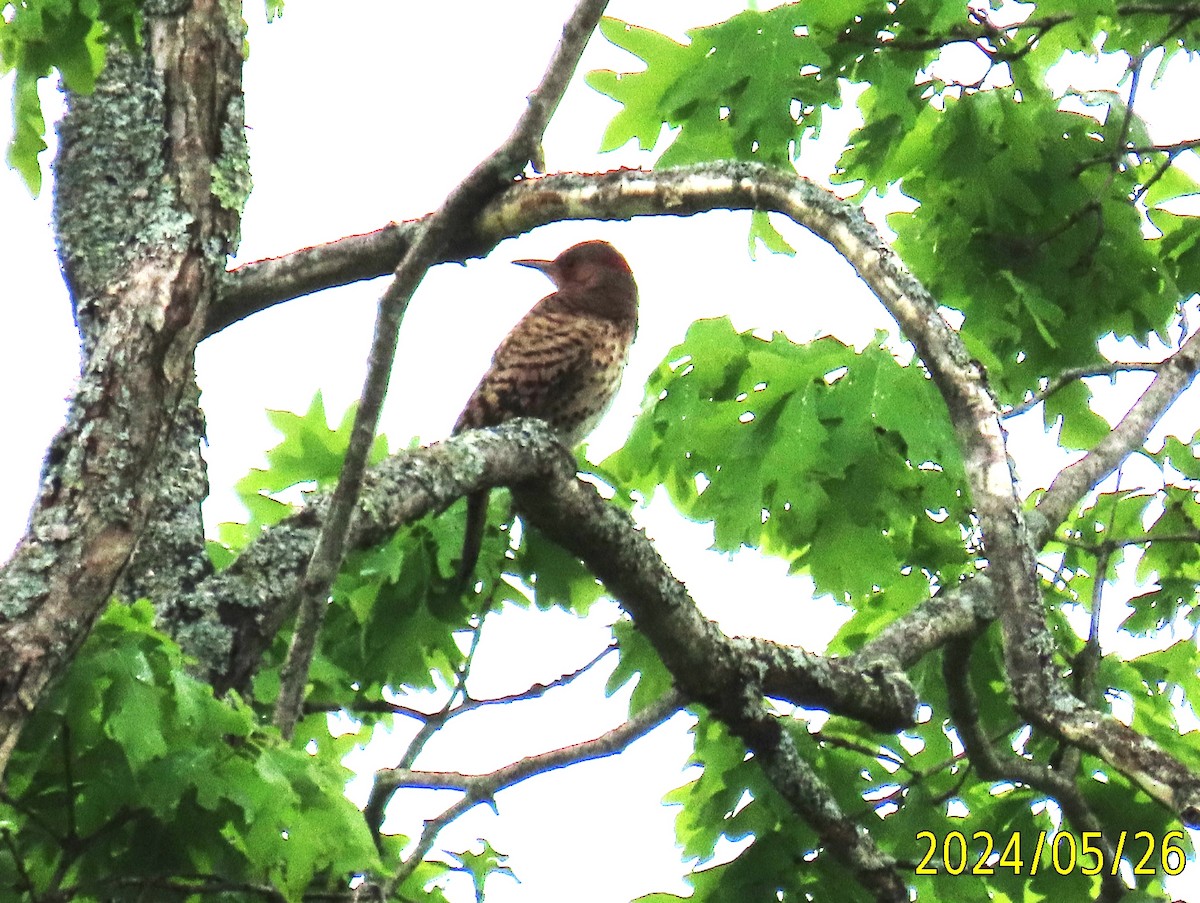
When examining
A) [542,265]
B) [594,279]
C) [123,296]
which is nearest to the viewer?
[123,296]

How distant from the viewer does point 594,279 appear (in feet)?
18.1

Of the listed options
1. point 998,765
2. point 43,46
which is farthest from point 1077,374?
point 43,46

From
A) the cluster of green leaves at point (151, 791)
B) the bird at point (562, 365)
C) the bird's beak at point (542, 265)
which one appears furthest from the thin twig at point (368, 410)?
the bird's beak at point (542, 265)

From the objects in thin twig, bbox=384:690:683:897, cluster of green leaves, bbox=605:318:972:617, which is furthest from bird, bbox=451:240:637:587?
thin twig, bbox=384:690:683:897

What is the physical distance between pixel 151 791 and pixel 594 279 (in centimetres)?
327

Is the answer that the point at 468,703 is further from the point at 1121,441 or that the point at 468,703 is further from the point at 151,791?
the point at 1121,441

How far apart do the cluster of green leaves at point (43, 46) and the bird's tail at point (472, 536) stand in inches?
51.6

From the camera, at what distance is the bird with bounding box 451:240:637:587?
4.71 metres

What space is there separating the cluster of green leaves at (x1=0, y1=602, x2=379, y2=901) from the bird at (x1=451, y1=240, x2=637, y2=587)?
160 centimetres

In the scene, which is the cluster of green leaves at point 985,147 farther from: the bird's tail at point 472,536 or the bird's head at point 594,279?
the bird's tail at point 472,536

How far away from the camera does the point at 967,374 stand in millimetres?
2711

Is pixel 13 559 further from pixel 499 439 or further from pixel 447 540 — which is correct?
pixel 447 540

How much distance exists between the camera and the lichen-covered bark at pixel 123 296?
2.62 metres

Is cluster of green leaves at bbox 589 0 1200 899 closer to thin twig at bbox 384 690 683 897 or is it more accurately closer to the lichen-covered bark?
thin twig at bbox 384 690 683 897
